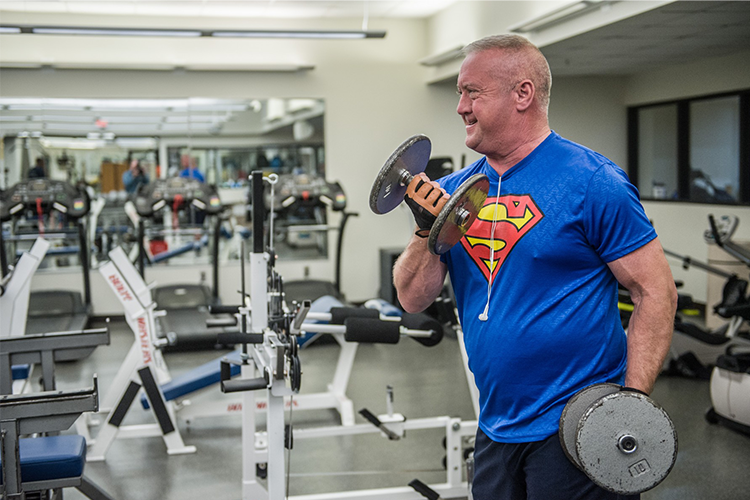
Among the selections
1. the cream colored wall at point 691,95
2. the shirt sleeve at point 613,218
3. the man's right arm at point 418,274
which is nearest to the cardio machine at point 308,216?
the cream colored wall at point 691,95

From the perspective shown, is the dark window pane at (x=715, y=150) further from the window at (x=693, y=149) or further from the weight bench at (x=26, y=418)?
the weight bench at (x=26, y=418)

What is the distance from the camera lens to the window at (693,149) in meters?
7.01

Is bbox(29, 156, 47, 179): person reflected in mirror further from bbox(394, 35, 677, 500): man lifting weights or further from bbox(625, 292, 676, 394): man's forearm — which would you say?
bbox(625, 292, 676, 394): man's forearm

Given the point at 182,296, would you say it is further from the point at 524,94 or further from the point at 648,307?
the point at 648,307

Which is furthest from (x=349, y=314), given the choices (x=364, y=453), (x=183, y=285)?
(x=183, y=285)

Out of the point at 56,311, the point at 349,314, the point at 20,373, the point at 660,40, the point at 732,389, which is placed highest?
the point at 660,40

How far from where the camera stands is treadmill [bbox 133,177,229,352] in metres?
6.24

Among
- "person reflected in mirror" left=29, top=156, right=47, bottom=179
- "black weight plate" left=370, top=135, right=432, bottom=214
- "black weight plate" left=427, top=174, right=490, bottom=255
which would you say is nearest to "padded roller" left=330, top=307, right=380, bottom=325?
"black weight plate" left=370, top=135, right=432, bottom=214

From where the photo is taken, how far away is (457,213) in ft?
4.83

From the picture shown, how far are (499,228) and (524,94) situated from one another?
294mm

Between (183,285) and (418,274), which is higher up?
(418,274)

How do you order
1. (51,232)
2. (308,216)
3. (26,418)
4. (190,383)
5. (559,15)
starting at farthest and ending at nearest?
(308,216)
(51,232)
(559,15)
(190,383)
(26,418)

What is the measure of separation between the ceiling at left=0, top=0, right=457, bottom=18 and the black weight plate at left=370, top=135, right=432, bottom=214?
5616 mm

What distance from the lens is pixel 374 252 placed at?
810cm
